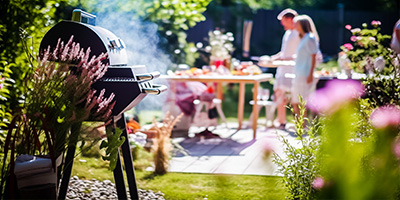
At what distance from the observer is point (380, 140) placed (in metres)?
0.46

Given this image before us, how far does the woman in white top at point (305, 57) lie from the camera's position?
6.59 metres

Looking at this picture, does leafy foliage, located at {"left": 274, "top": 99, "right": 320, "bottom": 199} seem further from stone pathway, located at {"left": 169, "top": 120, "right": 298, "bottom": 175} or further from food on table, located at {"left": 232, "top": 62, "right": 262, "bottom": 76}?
food on table, located at {"left": 232, "top": 62, "right": 262, "bottom": 76}

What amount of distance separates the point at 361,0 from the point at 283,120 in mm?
14143

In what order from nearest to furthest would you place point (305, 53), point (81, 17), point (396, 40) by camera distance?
1. point (81, 17)
2. point (396, 40)
3. point (305, 53)

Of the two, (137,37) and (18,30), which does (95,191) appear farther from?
(137,37)

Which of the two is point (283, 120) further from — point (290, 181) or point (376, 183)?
point (376, 183)

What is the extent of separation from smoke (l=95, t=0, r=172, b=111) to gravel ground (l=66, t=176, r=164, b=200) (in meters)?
2.23

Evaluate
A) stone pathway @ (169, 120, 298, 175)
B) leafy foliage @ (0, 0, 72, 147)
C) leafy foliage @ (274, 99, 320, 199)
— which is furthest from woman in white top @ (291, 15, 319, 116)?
leafy foliage @ (274, 99, 320, 199)

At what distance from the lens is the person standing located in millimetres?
7156

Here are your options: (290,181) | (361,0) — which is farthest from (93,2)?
(361,0)

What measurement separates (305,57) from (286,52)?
662 mm

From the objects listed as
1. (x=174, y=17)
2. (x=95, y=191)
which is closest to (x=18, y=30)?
(x=95, y=191)

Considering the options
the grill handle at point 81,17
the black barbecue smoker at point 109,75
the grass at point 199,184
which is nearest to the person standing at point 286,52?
the grass at point 199,184

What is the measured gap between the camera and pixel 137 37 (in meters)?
6.73
